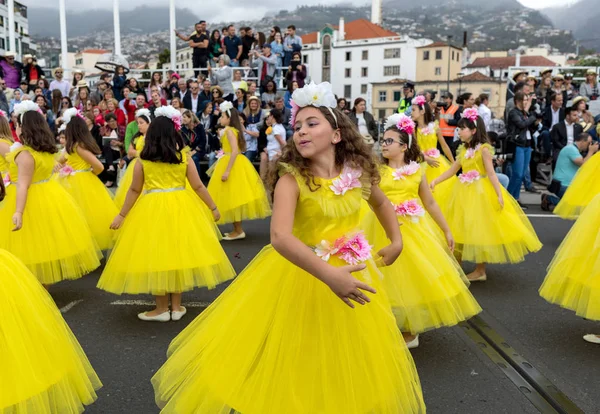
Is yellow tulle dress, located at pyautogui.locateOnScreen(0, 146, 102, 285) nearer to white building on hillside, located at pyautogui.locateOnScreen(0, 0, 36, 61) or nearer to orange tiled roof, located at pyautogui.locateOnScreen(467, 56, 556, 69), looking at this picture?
white building on hillside, located at pyautogui.locateOnScreen(0, 0, 36, 61)

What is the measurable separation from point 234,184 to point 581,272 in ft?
18.3

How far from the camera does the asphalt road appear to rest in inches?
159

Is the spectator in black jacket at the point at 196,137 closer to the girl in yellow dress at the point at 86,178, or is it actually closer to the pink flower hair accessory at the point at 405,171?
the girl in yellow dress at the point at 86,178

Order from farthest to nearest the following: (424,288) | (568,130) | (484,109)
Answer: (484,109) < (568,130) < (424,288)

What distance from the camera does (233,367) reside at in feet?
9.37

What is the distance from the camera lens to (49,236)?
5.73m

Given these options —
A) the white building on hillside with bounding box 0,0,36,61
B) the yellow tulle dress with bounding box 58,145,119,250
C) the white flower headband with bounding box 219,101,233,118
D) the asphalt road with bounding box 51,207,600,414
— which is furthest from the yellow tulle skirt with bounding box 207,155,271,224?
the white building on hillside with bounding box 0,0,36,61

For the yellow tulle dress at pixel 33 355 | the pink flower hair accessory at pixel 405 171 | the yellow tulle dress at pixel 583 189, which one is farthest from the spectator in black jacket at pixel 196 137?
A: the yellow tulle dress at pixel 33 355

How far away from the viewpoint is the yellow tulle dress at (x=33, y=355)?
2.74 metres

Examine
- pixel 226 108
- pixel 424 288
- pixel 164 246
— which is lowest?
pixel 424 288

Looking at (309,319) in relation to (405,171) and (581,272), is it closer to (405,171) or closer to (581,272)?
(405,171)

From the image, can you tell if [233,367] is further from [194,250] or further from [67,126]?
[67,126]

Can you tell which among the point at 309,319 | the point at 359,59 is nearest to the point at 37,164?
the point at 309,319

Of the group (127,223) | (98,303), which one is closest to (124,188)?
(98,303)
